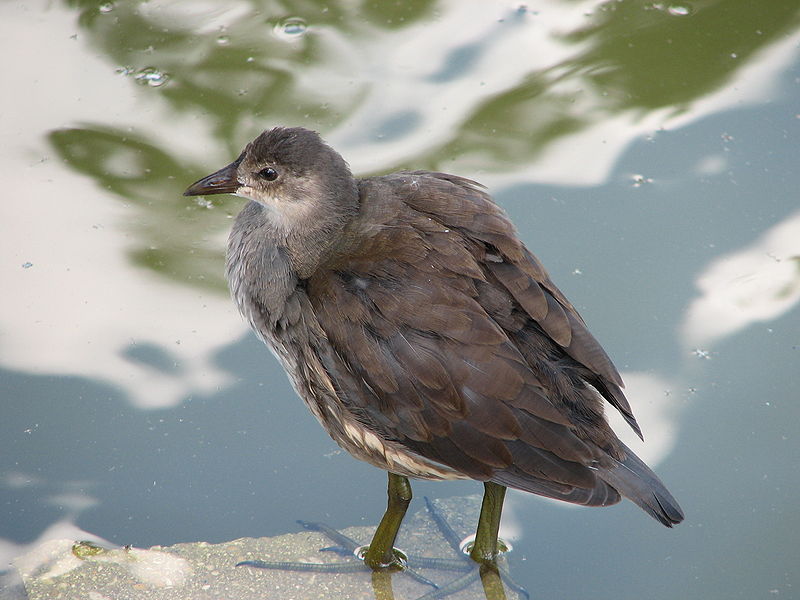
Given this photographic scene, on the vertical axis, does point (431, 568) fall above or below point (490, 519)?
below

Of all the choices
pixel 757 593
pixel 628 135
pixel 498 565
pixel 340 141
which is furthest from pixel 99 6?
pixel 757 593

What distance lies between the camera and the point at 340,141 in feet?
13.5

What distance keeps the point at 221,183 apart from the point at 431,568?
1.33 m

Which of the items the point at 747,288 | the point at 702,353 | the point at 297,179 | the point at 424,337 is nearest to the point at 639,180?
the point at 747,288

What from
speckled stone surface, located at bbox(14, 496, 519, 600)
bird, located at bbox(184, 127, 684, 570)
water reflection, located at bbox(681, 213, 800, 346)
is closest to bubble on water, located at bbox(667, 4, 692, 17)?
water reflection, located at bbox(681, 213, 800, 346)

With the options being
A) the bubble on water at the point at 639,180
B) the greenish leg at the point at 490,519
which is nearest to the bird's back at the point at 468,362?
the greenish leg at the point at 490,519

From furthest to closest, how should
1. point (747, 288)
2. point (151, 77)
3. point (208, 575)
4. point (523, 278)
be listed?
point (151, 77) < point (747, 288) < point (208, 575) < point (523, 278)

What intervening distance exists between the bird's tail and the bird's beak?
53.9 inches

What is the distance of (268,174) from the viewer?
117 inches

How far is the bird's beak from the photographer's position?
3.02 m

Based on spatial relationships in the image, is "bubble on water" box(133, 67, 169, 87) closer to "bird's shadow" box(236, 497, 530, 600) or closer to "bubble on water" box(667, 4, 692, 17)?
"bird's shadow" box(236, 497, 530, 600)

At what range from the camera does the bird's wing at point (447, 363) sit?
2.55m

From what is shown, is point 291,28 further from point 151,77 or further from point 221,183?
point 221,183

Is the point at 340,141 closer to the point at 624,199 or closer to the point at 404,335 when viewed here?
the point at 624,199
